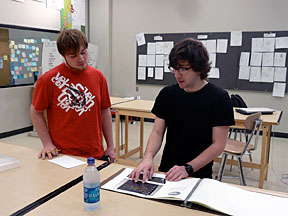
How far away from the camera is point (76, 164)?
4.77ft

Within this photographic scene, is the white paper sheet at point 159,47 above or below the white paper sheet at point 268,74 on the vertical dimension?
above

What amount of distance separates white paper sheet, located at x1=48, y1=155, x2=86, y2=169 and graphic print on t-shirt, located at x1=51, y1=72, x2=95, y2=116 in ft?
0.88

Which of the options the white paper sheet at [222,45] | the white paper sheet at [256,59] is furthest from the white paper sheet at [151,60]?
the white paper sheet at [256,59]

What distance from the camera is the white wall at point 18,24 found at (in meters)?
4.38

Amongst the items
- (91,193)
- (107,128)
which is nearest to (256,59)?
(107,128)

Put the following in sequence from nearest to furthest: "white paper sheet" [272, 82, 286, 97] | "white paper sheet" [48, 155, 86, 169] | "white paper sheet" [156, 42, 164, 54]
Answer: "white paper sheet" [48, 155, 86, 169] < "white paper sheet" [272, 82, 286, 97] < "white paper sheet" [156, 42, 164, 54]

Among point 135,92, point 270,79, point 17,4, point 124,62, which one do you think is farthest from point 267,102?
point 17,4

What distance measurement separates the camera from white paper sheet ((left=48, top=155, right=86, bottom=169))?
1437 mm

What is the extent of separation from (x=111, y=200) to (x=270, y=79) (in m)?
4.42

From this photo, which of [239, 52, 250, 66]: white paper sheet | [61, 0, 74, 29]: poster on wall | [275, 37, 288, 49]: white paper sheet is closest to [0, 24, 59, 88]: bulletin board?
[61, 0, 74, 29]: poster on wall

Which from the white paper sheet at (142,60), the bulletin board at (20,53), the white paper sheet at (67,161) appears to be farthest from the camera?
the white paper sheet at (142,60)

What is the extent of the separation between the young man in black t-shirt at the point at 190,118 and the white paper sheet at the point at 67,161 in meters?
0.35

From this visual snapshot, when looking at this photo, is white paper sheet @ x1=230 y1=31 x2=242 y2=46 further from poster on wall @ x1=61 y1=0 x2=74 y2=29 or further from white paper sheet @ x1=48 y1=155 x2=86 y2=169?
Answer: white paper sheet @ x1=48 y1=155 x2=86 y2=169

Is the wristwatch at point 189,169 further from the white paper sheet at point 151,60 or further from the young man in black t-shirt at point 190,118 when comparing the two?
the white paper sheet at point 151,60
